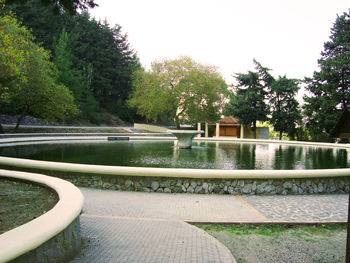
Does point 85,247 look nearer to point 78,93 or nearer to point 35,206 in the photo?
point 35,206

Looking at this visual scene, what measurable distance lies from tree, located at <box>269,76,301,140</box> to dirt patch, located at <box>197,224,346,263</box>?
1140 inches

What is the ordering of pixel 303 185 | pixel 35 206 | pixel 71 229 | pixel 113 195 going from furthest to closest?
pixel 303 185 < pixel 113 195 < pixel 35 206 < pixel 71 229

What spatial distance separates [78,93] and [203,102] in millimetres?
18060

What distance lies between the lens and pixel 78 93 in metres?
36.1

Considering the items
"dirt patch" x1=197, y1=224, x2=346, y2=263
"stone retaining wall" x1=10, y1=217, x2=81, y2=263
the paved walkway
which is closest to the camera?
"stone retaining wall" x1=10, y1=217, x2=81, y2=263

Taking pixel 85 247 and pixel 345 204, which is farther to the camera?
pixel 345 204

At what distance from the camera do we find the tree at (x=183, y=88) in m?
33.3

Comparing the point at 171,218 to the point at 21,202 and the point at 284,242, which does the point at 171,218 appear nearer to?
the point at 284,242

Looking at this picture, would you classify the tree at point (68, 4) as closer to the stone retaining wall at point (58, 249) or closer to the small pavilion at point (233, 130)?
the stone retaining wall at point (58, 249)

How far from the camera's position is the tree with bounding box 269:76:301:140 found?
31062mm

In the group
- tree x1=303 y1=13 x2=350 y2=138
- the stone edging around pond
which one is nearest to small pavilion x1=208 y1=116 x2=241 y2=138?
tree x1=303 y1=13 x2=350 y2=138

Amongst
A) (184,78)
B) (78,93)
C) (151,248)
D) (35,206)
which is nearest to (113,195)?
(35,206)

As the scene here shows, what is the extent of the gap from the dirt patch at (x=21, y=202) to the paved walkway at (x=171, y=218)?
27.7 inches

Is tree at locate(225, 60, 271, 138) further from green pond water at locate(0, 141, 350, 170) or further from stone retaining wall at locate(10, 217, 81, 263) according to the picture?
stone retaining wall at locate(10, 217, 81, 263)
